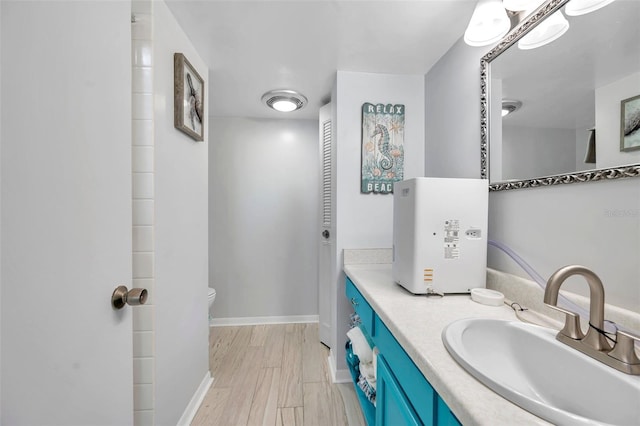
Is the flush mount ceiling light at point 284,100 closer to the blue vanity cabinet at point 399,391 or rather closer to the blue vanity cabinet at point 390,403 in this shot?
the blue vanity cabinet at point 399,391

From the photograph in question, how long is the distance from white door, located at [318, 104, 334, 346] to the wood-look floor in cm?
25

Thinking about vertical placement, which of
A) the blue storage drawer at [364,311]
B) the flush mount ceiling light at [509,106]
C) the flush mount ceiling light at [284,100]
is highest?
the flush mount ceiling light at [284,100]

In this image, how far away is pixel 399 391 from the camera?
0.82 m

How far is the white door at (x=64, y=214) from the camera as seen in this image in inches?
16.5

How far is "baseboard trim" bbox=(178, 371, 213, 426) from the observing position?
140 cm

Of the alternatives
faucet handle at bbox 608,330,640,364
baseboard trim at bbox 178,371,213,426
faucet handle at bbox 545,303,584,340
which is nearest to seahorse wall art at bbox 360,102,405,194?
faucet handle at bbox 545,303,584,340

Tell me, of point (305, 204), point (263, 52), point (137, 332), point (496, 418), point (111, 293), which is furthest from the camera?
point (305, 204)

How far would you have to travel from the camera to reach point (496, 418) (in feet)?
1.48

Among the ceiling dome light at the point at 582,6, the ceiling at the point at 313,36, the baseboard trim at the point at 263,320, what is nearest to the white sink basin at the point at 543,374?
the ceiling dome light at the point at 582,6

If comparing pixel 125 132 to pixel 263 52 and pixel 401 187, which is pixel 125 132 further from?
pixel 263 52

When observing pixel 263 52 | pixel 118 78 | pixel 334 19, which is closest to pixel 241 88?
pixel 263 52

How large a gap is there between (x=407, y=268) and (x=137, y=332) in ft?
3.96

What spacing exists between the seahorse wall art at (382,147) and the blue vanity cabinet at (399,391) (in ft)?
2.90

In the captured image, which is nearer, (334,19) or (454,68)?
(334,19)
